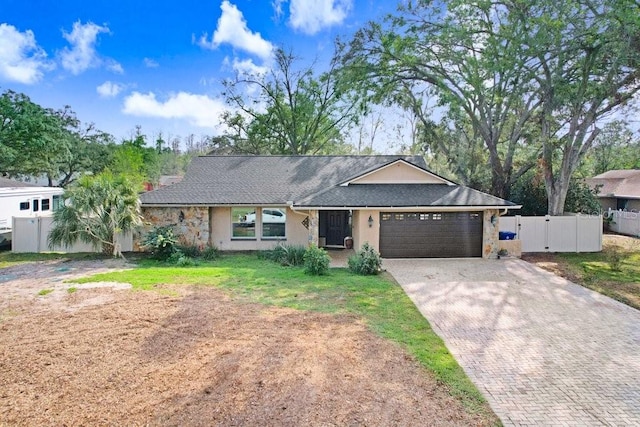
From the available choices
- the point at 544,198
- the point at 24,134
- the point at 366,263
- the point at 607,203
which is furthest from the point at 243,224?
the point at 607,203

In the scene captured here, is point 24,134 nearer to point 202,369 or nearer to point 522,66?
point 202,369

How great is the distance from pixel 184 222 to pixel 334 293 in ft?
27.7

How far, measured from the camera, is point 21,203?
1917 cm

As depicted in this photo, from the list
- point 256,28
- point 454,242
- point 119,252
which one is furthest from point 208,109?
point 454,242

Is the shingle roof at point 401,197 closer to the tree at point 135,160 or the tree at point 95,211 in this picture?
the tree at point 95,211

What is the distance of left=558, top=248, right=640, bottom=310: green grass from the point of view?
1048 centimetres

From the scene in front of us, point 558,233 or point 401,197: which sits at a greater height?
point 401,197

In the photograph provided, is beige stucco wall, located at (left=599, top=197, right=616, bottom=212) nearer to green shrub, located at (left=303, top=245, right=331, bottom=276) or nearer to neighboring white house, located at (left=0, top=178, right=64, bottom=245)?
green shrub, located at (left=303, top=245, right=331, bottom=276)

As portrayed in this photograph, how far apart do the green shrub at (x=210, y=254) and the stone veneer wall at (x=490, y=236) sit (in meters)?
10.7

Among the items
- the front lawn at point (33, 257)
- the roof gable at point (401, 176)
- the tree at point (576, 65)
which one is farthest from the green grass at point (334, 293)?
the tree at point (576, 65)

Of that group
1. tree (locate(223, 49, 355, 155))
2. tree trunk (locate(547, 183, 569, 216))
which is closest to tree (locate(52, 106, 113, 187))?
tree (locate(223, 49, 355, 155))

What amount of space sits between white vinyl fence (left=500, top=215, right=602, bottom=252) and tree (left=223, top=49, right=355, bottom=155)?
18759 millimetres

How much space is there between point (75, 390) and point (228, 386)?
6.75 feet

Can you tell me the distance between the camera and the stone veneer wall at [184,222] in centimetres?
1573
